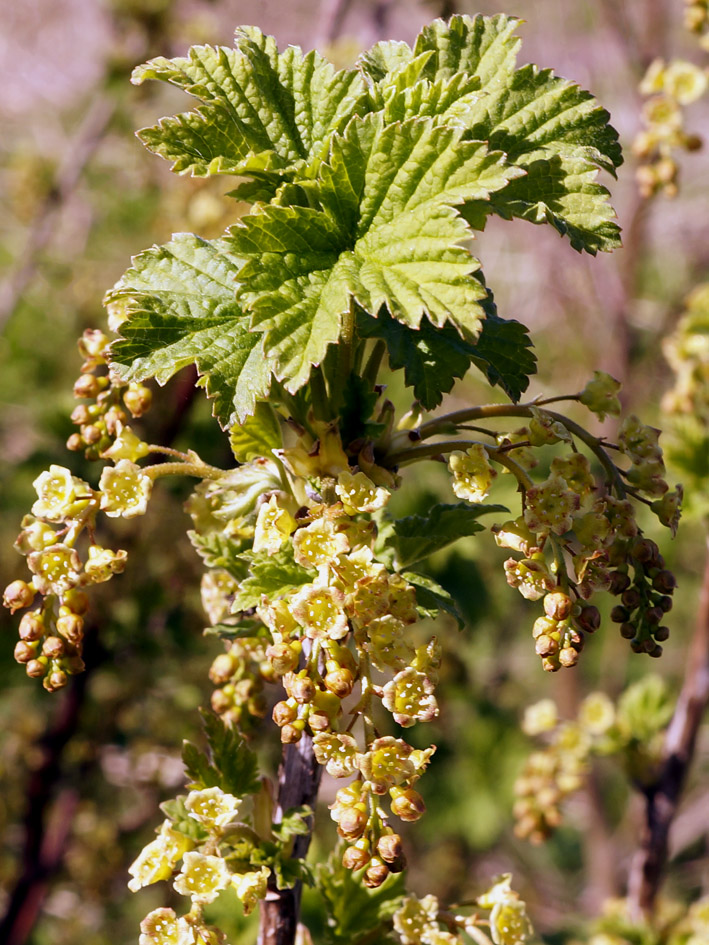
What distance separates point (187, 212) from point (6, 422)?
1.51 metres

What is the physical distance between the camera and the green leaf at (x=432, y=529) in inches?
38.2

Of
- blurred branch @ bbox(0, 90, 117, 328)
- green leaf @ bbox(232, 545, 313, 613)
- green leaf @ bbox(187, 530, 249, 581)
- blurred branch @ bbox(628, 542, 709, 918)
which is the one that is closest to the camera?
green leaf @ bbox(232, 545, 313, 613)

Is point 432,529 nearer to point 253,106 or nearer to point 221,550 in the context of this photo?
point 221,550

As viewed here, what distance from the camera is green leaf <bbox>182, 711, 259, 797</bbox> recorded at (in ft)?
3.24

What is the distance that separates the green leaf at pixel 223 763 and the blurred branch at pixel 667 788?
108 centimetres

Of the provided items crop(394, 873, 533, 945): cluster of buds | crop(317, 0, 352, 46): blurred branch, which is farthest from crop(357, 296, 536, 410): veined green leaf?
crop(317, 0, 352, 46): blurred branch

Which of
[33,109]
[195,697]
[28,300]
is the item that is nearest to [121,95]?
[28,300]

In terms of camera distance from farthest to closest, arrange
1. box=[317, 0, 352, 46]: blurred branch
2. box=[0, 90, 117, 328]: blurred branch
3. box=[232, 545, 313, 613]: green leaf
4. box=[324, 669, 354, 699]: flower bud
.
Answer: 1. box=[0, 90, 117, 328]: blurred branch
2. box=[317, 0, 352, 46]: blurred branch
3. box=[232, 545, 313, 613]: green leaf
4. box=[324, 669, 354, 699]: flower bud

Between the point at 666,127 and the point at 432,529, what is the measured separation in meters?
1.29

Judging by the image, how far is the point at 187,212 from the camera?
93.4 inches

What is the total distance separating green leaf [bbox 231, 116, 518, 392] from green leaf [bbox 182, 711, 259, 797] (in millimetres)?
412

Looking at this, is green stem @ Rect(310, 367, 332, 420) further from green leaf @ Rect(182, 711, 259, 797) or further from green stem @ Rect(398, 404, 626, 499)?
green leaf @ Rect(182, 711, 259, 797)

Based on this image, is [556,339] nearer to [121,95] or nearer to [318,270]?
[121,95]

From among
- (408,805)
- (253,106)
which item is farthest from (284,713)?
(253,106)
